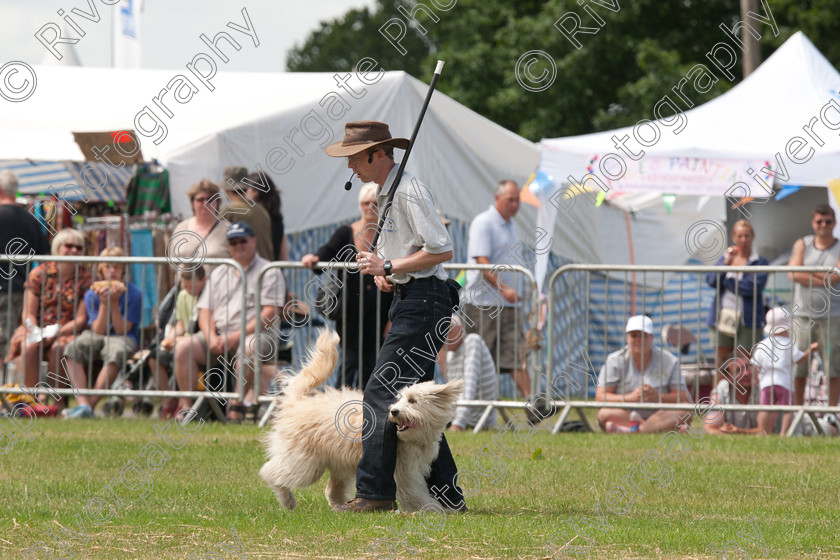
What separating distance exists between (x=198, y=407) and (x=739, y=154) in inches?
233

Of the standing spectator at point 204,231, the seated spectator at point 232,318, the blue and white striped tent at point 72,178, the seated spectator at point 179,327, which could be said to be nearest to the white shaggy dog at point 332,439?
the seated spectator at point 232,318

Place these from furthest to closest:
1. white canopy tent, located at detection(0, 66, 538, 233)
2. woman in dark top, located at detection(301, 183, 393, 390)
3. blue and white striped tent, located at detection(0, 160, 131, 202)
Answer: blue and white striped tent, located at detection(0, 160, 131, 202) → white canopy tent, located at detection(0, 66, 538, 233) → woman in dark top, located at detection(301, 183, 393, 390)

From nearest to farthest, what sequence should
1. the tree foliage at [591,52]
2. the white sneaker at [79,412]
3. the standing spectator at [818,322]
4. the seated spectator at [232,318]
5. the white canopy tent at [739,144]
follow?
the standing spectator at [818,322] < the seated spectator at [232,318] < the white sneaker at [79,412] < the white canopy tent at [739,144] < the tree foliage at [591,52]

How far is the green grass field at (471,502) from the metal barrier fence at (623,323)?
Answer: 0.50 m

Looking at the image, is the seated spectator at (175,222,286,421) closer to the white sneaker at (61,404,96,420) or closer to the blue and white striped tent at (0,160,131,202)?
the white sneaker at (61,404,96,420)

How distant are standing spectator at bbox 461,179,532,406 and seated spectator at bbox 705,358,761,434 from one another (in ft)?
5.57

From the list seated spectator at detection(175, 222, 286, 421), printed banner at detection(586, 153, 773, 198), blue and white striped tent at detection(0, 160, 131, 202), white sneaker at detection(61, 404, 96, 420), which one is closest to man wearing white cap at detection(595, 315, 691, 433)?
printed banner at detection(586, 153, 773, 198)

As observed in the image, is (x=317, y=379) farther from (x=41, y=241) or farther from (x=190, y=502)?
(x=41, y=241)

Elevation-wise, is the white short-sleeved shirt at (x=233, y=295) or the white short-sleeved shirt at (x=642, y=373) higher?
the white short-sleeved shirt at (x=233, y=295)

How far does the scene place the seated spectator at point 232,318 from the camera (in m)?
10.2

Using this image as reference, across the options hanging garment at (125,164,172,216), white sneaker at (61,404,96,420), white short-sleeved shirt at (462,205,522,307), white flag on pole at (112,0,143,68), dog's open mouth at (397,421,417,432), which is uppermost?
white flag on pole at (112,0,143,68)

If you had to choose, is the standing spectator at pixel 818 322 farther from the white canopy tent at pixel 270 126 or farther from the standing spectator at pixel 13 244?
the standing spectator at pixel 13 244

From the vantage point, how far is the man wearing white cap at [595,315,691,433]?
10.3 metres

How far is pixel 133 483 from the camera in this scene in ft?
22.4
